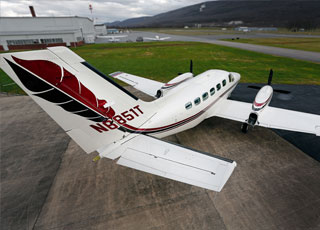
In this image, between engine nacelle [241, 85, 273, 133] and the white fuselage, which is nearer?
the white fuselage

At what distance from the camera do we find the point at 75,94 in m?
4.64

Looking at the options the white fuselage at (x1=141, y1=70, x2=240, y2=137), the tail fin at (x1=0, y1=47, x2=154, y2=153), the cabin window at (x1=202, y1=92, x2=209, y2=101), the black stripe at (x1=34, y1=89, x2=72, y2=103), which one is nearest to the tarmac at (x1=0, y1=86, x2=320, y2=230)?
the white fuselage at (x1=141, y1=70, x2=240, y2=137)

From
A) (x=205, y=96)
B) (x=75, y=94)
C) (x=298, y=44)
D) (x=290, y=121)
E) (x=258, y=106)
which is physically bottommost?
(x=290, y=121)

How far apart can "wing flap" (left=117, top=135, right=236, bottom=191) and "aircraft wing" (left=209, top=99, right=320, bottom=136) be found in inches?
251

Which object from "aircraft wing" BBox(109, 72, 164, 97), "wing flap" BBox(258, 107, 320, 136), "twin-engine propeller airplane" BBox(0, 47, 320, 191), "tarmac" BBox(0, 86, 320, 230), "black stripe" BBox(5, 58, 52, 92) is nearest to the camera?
"black stripe" BBox(5, 58, 52, 92)

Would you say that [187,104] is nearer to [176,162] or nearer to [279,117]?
[176,162]

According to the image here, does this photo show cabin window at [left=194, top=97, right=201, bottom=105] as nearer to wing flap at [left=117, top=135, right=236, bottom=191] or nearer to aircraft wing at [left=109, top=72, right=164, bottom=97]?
wing flap at [left=117, top=135, right=236, bottom=191]

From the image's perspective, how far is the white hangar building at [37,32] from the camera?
169 ft

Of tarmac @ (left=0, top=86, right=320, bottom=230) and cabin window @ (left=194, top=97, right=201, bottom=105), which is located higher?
cabin window @ (left=194, top=97, right=201, bottom=105)

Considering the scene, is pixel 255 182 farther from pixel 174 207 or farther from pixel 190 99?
pixel 190 99

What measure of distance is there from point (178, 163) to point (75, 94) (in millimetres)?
3744

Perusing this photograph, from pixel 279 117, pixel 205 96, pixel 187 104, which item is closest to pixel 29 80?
pixel 187 104

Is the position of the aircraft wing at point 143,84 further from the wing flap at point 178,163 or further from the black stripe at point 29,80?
the black stripe at point 29,80

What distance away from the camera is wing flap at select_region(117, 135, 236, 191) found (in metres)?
4.49
